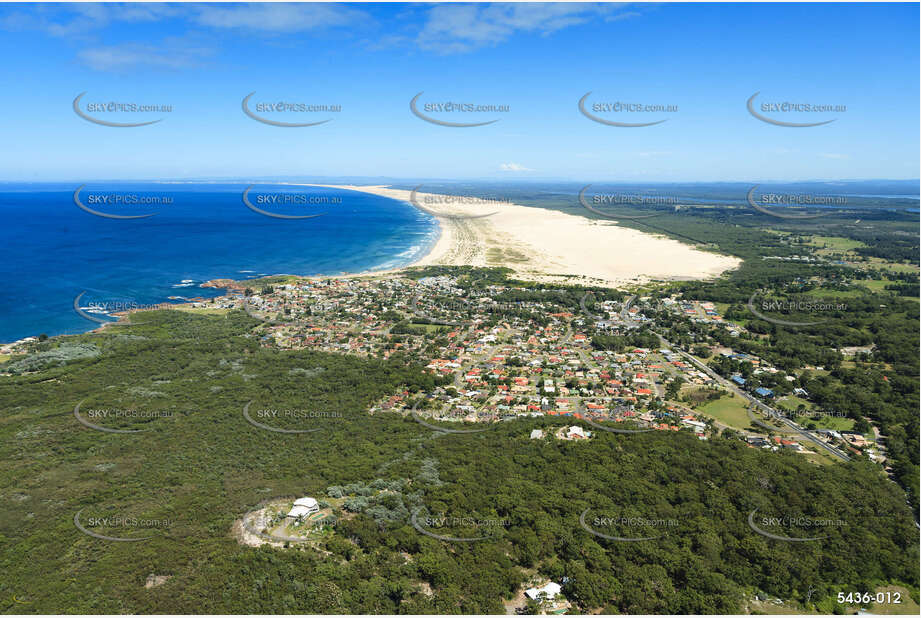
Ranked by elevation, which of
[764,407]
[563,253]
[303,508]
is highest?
[563,253]

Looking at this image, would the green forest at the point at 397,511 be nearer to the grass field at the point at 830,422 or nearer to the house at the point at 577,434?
the house at the point at 577,434

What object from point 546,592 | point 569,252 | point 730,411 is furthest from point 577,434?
point 569,252

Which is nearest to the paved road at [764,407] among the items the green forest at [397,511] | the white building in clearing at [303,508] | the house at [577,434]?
the green forest at [397,511]

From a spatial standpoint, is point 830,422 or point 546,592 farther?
point 830,422

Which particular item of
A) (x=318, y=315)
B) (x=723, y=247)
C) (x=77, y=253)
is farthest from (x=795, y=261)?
(x=77, y=253)

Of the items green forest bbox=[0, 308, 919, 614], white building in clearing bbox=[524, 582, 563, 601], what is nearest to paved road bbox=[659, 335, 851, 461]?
green forest bbox=[0, 308, 919, 614]

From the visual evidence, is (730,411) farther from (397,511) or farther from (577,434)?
(397,511)

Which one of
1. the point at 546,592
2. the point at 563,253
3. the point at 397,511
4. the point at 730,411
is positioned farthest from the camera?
the point at 563,253
